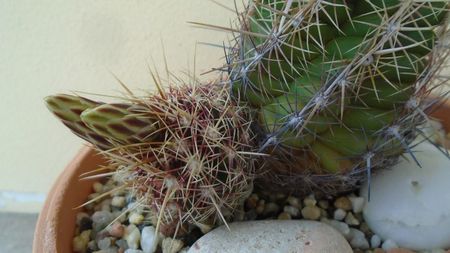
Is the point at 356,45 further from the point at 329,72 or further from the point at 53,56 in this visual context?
the point at 53,56

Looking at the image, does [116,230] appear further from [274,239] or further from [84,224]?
[274,239]

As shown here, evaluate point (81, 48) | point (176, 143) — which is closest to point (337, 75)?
point (176, 143)

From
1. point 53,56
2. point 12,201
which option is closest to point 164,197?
point 53,56

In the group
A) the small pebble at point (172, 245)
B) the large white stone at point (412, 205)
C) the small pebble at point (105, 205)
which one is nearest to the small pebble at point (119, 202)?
the small pebble at point (105, 205)

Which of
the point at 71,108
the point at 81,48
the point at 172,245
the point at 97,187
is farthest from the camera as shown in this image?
the point at 81,48

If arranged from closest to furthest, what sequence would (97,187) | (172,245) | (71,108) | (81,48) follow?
(71,108) → (172,245) → (97,187) → (81,48)

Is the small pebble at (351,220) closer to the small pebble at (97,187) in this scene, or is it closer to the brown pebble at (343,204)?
the brown pebble at (343,204)

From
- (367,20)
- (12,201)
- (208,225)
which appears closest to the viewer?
(367,20)
